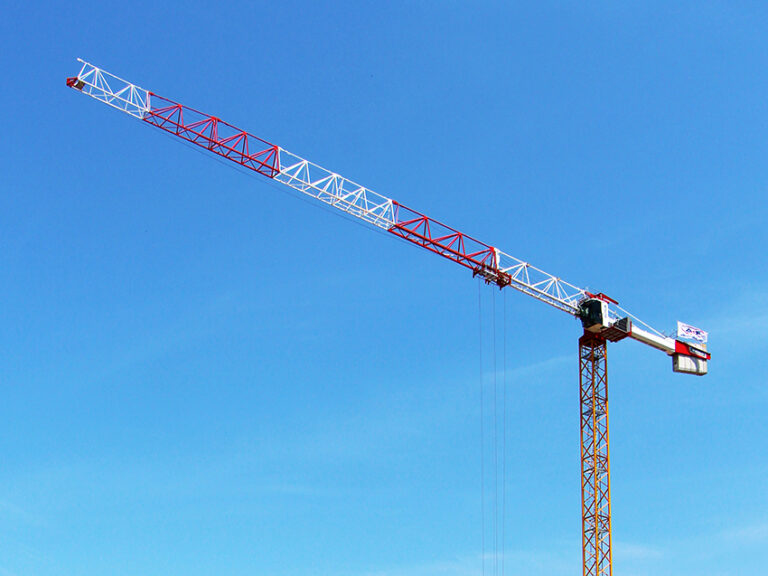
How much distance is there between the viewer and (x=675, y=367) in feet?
628

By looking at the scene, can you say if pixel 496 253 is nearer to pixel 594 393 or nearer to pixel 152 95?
pixel 594 393

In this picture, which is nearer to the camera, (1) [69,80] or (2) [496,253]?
(1) [69,80]

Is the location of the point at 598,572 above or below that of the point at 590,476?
→ below

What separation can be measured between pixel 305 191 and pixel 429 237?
19.0m

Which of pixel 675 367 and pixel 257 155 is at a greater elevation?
pixel 257 155

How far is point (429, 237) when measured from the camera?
181 meters

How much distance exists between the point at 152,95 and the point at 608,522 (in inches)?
3415

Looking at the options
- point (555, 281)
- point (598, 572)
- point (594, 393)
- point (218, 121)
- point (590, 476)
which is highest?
point (218, 121)

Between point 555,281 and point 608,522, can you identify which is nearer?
point 608,522

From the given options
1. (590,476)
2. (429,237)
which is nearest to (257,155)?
(429,237)

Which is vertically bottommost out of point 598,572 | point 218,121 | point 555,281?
point 598,572

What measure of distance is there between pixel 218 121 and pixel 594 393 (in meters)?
65.7

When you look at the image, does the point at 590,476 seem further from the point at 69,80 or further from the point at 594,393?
the point at 69,80

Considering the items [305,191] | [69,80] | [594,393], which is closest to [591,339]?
[594,393]
